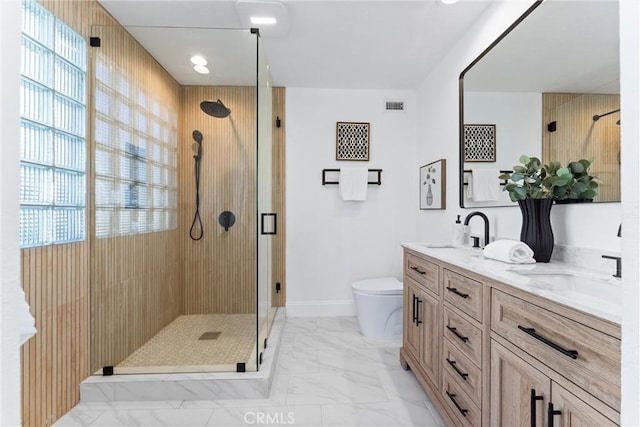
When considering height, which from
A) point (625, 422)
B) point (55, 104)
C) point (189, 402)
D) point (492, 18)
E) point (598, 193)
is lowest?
point (189, 402)

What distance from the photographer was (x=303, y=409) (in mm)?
1720

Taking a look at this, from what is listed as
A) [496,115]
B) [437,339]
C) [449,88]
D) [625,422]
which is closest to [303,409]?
[437,339]

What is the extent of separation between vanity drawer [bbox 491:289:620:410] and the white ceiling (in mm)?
1856

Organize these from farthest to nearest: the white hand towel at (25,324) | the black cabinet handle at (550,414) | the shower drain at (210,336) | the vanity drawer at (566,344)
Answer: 1. the shower drain at (210,336)
2. the black cabinet handle at (550,414)
3. the vanity drawer at (566,344)
4. the white hand towel at (25,324)

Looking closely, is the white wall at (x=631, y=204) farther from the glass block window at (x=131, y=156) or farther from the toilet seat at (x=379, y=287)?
the toilet seat at (x=379, y=287)

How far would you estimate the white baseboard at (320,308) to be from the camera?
10.5ft

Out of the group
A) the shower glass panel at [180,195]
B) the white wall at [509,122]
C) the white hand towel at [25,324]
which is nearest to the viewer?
the white hand towel at [25,324]

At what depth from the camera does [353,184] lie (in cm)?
316

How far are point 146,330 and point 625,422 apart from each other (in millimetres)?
2372

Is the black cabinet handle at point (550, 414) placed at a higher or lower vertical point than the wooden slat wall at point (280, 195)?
lower

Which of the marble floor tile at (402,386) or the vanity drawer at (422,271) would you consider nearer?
the vanity drawer at (422,271)

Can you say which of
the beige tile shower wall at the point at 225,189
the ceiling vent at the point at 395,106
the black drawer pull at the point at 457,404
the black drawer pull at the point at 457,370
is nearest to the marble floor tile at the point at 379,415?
the black drawer pull at the point at 457,404

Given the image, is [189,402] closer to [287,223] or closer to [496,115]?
[287,223]

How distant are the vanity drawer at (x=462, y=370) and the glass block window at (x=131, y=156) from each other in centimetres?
182
